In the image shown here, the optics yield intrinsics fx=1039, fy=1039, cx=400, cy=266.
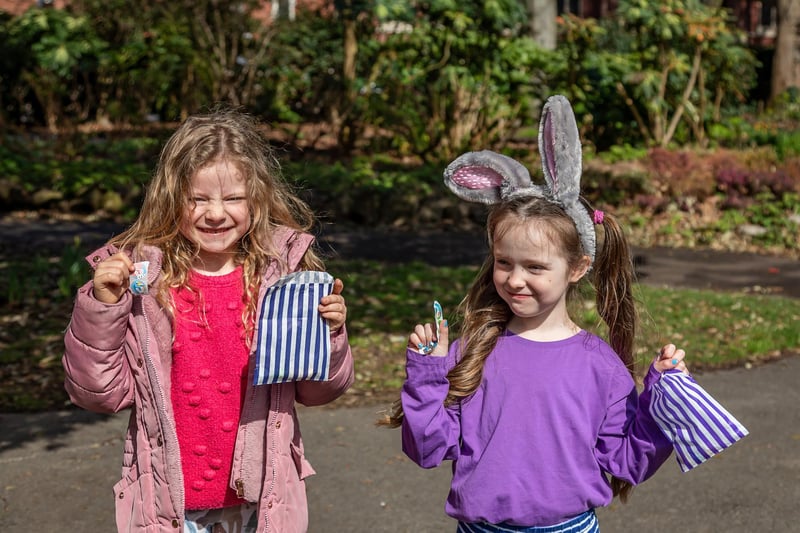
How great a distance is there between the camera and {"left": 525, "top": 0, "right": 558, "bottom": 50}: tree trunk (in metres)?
16.3

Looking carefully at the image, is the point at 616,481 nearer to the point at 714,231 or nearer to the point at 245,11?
the point at 714,231

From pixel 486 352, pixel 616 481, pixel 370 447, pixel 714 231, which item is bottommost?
pixel 714 231

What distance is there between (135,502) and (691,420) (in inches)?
54.7

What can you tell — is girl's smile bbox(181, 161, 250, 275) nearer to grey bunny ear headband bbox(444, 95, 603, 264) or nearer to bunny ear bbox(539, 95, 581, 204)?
grey bunny ear headband bbox(444, 95, 603, 264)

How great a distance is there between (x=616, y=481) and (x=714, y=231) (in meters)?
8.36

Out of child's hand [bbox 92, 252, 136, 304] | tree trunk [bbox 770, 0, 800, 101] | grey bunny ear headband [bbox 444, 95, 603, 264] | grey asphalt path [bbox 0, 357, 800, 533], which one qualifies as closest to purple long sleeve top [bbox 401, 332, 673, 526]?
grey bunny ear headband [bbox 444, 95, 603, 264]

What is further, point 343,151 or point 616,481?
point 343,151

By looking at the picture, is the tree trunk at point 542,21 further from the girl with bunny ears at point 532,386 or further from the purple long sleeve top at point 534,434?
the purple long sleeve top at point 534,434

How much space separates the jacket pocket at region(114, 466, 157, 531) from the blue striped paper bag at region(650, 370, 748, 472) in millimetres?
1275

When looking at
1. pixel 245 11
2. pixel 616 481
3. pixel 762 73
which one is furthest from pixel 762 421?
pixel 762 73

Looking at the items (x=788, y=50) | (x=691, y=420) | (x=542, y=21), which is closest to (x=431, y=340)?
(x=691, y=420)

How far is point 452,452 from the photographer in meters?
2.54

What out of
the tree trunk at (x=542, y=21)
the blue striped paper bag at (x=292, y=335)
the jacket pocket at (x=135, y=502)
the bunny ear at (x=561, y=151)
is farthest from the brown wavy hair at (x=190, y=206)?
the tree trunk at (x=542, y=21)

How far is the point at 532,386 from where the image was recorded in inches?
99.6
